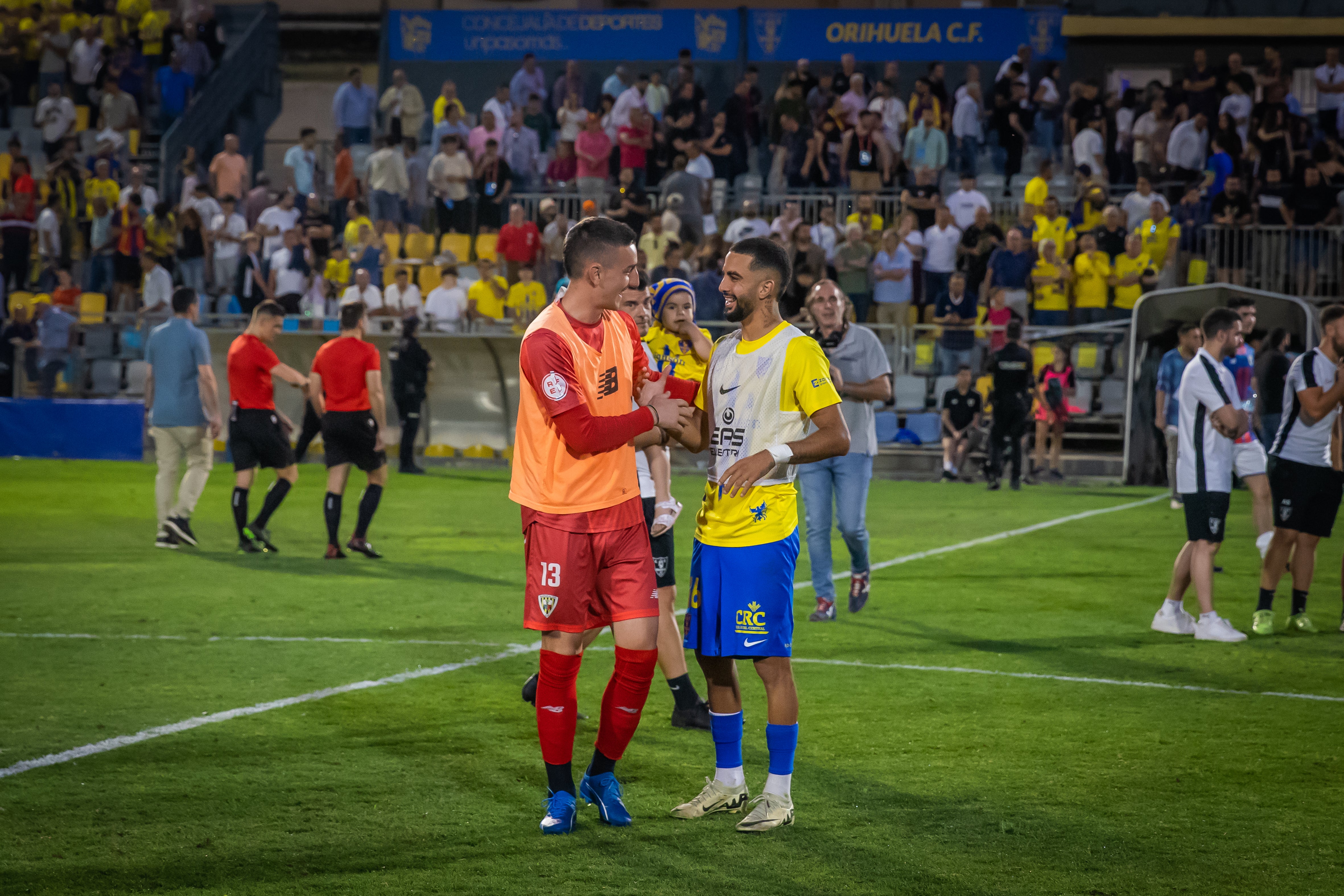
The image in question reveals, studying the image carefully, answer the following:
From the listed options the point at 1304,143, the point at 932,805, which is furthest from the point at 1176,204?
the point at 932,805

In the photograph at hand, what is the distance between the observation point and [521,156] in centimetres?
2492

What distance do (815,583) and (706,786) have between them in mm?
4319

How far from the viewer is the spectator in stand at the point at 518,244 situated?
22.8m

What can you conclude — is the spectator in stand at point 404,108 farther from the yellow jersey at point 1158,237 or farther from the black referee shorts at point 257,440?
the black referee shorts at point 257,440

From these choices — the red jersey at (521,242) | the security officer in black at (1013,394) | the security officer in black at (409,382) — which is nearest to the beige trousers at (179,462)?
the security officer in black at (409,382)

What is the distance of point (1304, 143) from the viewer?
22.2 metres

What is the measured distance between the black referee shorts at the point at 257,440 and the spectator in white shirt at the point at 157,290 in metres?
12.0

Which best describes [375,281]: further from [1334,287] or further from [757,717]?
[757,717]

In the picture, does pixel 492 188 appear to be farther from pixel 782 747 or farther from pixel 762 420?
pixel 782 747

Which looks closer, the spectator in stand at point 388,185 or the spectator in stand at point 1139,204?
the spectator in stand at point 1139,204

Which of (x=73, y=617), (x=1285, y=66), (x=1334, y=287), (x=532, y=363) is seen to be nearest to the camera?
(x=532, y=363)

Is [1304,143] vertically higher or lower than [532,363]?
higher

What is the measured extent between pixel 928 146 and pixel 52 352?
14893mm

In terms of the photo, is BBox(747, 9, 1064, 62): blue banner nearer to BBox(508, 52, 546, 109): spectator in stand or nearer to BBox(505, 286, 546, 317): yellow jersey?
BBox(508, 52, 546, 109): spectator in stand
